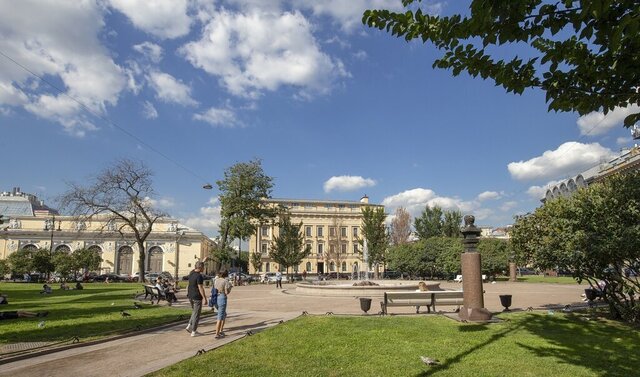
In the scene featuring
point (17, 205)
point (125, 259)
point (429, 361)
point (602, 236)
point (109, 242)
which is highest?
point (17, 205)

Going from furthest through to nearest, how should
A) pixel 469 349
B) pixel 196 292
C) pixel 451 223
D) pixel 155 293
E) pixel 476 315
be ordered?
pixel 451 223 < pixel 155 293 < pixel 476 315 < pixel 196 292 < pixel 469 349

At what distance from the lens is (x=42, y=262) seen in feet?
152

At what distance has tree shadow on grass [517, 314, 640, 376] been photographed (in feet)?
23.8

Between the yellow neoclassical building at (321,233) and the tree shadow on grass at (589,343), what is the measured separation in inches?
2988

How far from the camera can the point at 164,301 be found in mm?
21656

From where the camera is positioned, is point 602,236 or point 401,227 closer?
point 602,236

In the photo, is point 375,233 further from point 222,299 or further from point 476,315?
point 222,299

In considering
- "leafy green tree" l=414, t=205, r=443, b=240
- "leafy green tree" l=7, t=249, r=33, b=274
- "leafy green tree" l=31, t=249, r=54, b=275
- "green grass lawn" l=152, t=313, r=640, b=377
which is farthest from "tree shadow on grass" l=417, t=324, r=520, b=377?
"leafy green tree" l=414, t=205, r=443, b=240

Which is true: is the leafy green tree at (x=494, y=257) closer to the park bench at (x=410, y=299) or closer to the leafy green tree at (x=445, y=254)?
the leafy green tree at (x=445, y=254)

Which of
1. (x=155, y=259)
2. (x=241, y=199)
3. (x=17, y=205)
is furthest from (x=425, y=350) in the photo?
(x=17, y=205)

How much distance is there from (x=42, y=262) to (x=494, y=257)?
161 feet

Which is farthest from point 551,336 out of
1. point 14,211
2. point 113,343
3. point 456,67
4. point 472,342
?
point 14,211

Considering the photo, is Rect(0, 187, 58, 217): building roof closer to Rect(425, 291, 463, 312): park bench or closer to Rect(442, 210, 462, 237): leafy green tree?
Rect(442, 210, 462, 237): leafy green tree

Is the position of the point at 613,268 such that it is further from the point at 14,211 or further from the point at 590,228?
the point at 14,211
